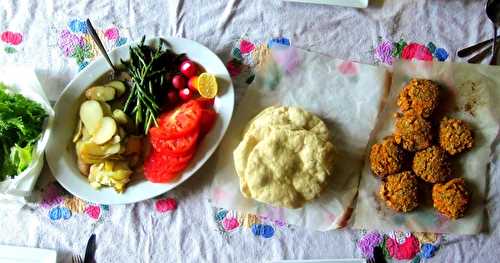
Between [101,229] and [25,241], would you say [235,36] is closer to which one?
[101,229]

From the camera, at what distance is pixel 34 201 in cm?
168

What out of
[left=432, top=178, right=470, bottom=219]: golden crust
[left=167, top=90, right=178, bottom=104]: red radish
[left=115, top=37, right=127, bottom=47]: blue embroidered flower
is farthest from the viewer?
[left=115, top=37, right=127, bottom=47]: blue embroidered flower

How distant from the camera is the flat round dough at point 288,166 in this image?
1.50 meters

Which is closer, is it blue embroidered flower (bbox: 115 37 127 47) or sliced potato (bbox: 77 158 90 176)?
sliced potato (bbox: 77 158 90 176)

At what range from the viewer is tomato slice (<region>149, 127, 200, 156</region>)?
5.01ft

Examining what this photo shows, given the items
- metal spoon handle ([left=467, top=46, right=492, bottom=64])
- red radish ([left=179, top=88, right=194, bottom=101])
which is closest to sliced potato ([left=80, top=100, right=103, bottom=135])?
red radish ([left=179, top=88, right=194, bottom=101])

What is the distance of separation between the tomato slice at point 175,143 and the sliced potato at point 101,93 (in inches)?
6.9

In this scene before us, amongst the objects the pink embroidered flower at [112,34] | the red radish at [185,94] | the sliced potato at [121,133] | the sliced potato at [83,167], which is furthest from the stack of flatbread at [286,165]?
the pink embroidered flower at [112,34]

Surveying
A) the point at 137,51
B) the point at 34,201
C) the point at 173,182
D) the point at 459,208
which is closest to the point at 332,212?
the point at 459,208

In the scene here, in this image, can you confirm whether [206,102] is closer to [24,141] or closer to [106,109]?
[106,109]

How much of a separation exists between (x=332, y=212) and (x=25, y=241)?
897 millimetres

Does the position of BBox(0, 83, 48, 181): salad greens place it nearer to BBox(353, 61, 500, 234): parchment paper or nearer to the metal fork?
the metal fork

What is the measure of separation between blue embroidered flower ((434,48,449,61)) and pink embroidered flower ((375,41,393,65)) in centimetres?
13

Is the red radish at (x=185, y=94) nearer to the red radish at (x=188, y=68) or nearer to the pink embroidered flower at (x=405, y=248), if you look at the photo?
the red radish at (x=188, y=68)
